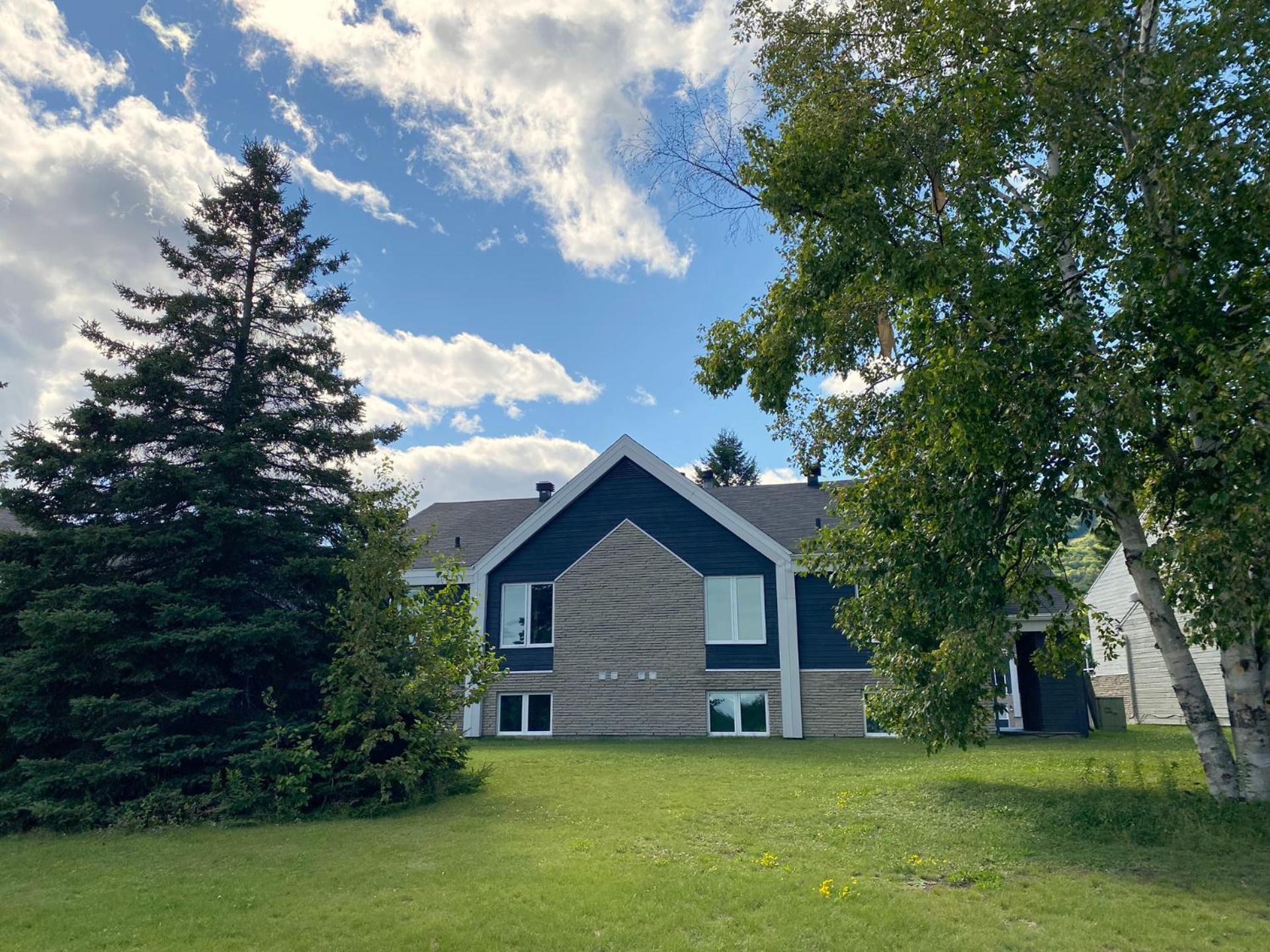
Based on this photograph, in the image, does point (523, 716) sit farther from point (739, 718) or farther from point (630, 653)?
point (739, 718)

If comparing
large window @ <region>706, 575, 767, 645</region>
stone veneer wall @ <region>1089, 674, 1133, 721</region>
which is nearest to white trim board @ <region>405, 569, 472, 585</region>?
large window @ <region>706, 575, 767, 645</region>

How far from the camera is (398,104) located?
15.6 metres

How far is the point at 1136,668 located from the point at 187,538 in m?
31.1

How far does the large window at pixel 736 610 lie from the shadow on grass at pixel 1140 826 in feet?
39.4

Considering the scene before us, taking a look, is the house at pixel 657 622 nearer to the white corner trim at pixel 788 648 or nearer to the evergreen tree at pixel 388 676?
the white corner trim at pixel 788 648

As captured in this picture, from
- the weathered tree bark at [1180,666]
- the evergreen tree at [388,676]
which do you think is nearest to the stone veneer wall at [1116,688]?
the weathered tree bark at [1180,666]

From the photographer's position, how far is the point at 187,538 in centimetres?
1298

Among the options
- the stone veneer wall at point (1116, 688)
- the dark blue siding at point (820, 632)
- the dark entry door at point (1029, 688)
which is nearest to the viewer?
the dark entry door at point (1029, 688)

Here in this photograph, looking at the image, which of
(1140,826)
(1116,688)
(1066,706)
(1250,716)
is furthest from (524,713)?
(1116,688)

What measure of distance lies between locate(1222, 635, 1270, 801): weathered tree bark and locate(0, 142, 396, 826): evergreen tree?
41.4ft

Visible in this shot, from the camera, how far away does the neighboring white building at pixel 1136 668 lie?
26241 millimetres

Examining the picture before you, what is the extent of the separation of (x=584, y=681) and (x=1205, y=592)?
18.0 metres

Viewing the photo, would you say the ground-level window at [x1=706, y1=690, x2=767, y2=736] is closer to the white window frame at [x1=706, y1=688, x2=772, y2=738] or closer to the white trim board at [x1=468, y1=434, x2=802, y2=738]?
the white window frame at [x1=706, y1=688, x2=772, y2=738]

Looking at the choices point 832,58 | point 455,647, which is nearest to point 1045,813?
point 455,647
